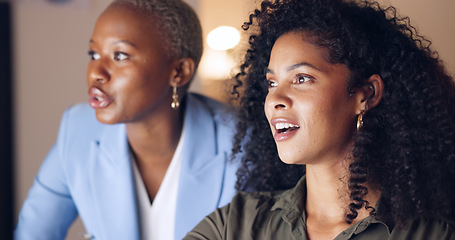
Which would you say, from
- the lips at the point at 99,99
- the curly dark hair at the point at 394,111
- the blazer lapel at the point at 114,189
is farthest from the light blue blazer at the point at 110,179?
the curly dark hair at the point at 394,111

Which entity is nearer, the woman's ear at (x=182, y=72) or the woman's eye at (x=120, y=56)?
the woman's eye at (x=120, y=56)

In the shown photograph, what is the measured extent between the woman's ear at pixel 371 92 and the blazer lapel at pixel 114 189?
2.90 ft

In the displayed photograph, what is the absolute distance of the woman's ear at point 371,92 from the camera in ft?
4.36

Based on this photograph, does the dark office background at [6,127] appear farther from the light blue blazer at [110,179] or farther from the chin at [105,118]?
the chin at [105,118]

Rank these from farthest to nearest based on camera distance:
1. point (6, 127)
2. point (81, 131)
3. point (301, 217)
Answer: point (6, 127)
point (81, 131)
point (301, 217)

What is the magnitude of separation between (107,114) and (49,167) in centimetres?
44

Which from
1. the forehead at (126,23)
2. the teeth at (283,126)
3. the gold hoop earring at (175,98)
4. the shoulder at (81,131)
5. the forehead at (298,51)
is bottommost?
the shoulder at (81,131)

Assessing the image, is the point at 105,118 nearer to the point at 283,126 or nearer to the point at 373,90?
the point at 283,126

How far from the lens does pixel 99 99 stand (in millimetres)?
1721

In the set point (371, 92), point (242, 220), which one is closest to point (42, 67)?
point (242, 220)

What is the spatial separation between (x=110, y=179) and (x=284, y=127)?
2.65 feet

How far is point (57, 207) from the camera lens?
198cm

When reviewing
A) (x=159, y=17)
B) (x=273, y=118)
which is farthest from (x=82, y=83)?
(x=273, y=118)

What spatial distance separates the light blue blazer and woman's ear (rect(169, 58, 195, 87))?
0.12m
